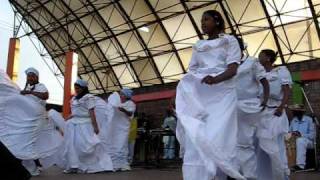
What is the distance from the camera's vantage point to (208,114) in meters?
3.60

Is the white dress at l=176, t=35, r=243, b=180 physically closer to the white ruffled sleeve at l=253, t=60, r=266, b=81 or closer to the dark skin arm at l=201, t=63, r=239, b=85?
the dark skin arm at l=201, t=63, r=239, b=85

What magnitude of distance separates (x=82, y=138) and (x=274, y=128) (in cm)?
394

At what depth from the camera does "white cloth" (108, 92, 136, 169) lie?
895 centimetres

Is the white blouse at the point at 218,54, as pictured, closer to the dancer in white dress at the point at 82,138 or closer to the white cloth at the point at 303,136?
the dancer in white dress at the point at 82,138

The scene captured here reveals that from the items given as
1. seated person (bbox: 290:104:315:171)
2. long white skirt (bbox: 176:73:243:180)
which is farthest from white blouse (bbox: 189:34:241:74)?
seated person (bbox: 290:104:315:171)

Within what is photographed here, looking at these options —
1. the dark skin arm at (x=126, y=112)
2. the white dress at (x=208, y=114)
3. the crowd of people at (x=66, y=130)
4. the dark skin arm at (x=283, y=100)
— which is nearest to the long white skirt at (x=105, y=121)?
the crowd of people at (x=66, y=130)

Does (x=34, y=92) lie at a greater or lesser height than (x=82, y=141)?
greater

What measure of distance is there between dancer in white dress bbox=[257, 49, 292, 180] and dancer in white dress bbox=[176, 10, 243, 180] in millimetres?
A: 899

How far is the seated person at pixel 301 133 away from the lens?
10.2 meters

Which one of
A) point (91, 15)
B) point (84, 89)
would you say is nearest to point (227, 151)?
point (84, 89)

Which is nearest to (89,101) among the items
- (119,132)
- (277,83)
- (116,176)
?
(116,176)

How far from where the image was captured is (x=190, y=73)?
381cm

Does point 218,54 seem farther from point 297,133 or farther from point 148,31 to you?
point 148,31

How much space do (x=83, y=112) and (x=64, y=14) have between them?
51.0 ft
